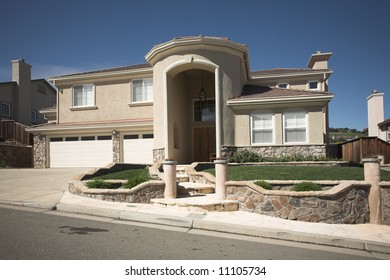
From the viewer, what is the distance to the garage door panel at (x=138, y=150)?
58.6 ft

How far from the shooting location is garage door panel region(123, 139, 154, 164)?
17859 millimetres

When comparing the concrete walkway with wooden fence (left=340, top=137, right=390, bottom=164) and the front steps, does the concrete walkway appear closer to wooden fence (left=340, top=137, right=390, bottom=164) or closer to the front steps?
the front steps

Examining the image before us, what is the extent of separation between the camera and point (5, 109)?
1086 inches


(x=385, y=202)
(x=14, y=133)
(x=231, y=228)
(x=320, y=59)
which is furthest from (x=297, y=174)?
(x=14, y=133)

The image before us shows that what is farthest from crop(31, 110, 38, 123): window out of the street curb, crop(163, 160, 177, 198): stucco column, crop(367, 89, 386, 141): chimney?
crop(367, 89, 386, 141): chimney

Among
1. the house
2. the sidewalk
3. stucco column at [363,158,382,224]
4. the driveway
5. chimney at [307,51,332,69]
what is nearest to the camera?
the sidewalk

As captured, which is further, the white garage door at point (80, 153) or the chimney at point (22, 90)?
the chimney at point (22, 90)

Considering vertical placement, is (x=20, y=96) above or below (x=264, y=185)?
above

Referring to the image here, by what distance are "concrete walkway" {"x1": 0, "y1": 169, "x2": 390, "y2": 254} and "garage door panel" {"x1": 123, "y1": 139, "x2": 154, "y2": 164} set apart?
27.5 feet

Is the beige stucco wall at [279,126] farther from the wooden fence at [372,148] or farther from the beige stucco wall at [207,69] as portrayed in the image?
the wooden fence at [372,148]

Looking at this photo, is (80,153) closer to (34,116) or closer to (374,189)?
(34,116)

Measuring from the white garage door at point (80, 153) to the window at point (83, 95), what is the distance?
2830 millimetres

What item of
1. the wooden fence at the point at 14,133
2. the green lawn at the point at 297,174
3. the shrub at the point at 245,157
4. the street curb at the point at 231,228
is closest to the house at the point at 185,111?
the shrub at the point at 245,157

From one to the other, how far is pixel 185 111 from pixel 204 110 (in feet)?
4.02
